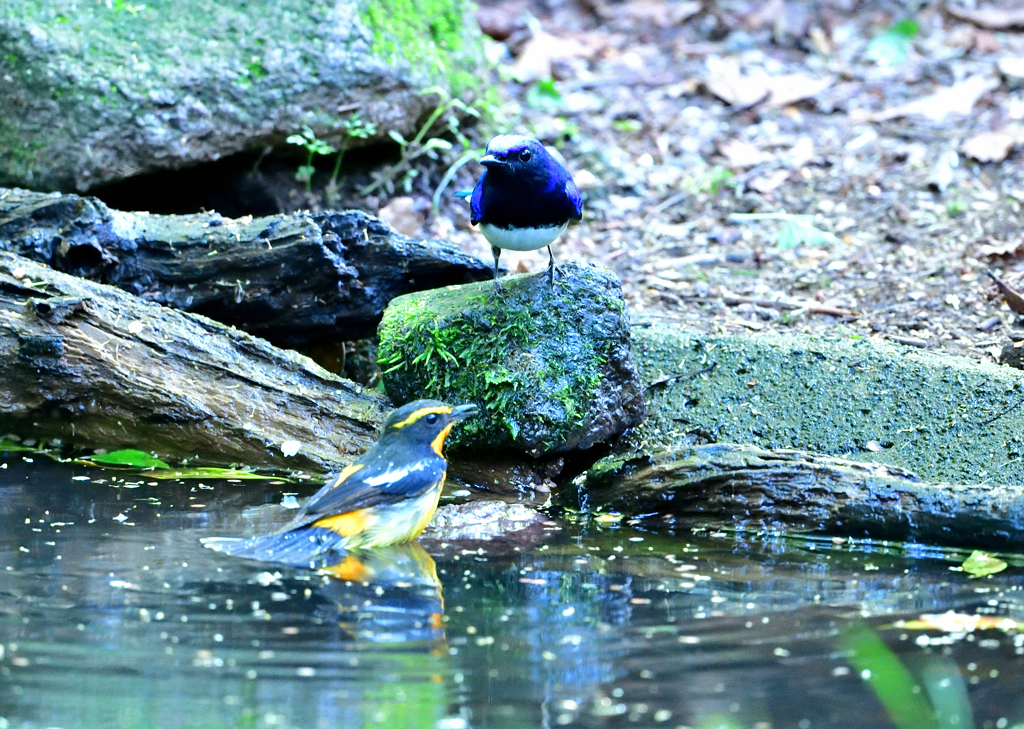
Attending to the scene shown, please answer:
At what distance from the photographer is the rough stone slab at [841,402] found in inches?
240

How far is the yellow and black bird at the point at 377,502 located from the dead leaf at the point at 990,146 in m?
6.77

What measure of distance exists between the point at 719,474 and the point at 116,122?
205 inches

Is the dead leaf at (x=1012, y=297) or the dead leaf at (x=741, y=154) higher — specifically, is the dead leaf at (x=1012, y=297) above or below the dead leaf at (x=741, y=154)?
below

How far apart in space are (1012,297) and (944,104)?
4514mm

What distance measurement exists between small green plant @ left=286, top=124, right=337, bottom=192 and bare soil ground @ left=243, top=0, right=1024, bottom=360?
22 cm

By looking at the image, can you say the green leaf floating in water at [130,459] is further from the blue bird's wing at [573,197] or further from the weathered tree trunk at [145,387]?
the blue bird's wing at [573,197]

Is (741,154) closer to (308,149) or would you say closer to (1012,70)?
(1012,70)

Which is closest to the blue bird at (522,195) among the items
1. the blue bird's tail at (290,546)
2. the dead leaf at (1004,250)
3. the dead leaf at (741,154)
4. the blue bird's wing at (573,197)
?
the blue bird's wing at (573,197)

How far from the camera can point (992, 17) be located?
1327 cm

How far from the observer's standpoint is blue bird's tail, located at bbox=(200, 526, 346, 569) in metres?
5.00

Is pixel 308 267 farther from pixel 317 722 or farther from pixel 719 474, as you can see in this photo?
pixel 317 722

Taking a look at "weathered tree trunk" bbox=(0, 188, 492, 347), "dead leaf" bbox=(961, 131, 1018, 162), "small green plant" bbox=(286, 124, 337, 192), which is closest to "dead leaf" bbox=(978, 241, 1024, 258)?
"dead leaf" bbox=(961, 131, 1018, 162)

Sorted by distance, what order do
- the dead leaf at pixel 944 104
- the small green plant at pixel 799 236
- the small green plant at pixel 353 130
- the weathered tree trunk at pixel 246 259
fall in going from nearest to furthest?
the weathered tree trunk at pixel 246 259 → the small green plant at pixel 353 130 → the small green plant at pixel 799 236 → the dead leaf at pixel 944 104

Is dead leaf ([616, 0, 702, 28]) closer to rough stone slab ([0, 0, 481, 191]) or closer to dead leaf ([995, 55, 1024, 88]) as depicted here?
dead leaf ([995, 55, 1024, 88])
